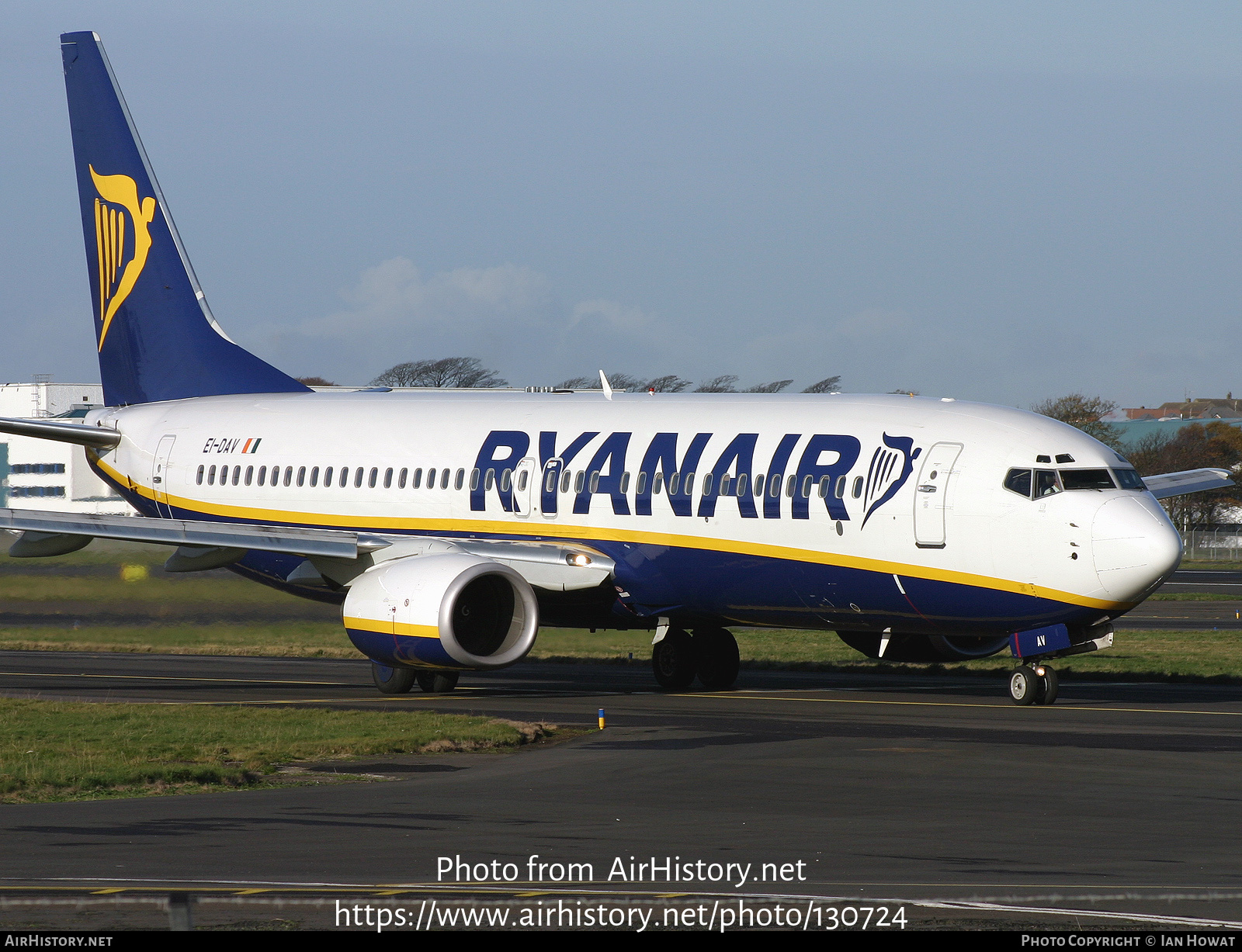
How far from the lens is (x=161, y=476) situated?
33719mm

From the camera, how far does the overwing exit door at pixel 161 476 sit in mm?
33625

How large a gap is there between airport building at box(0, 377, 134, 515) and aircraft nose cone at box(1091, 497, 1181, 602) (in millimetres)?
94714

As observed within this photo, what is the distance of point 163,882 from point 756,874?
388 centimetres

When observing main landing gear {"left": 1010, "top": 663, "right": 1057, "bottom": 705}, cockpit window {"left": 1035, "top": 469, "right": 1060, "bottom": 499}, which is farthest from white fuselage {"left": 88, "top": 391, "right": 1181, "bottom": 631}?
main landing gear {"left": 1010, "top": 663, "right": 1057, "bottom": 705}

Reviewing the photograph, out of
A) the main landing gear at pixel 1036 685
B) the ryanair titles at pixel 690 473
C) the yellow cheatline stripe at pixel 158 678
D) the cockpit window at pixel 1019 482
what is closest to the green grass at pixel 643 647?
the yellow cheatline stripe at pixel 158 678

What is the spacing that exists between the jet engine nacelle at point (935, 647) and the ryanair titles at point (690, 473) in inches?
110

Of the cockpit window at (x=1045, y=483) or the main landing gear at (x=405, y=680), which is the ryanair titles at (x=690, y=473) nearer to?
the cockpit window at (x=1045, y=483)

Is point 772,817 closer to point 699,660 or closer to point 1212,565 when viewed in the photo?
point 699,660

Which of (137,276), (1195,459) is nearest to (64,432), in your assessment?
(137,276)

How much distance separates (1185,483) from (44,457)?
10607cm

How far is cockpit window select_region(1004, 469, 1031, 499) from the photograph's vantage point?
23.9 meters

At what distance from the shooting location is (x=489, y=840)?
535 inches

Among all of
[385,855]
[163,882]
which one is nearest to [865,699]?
[385,855]
